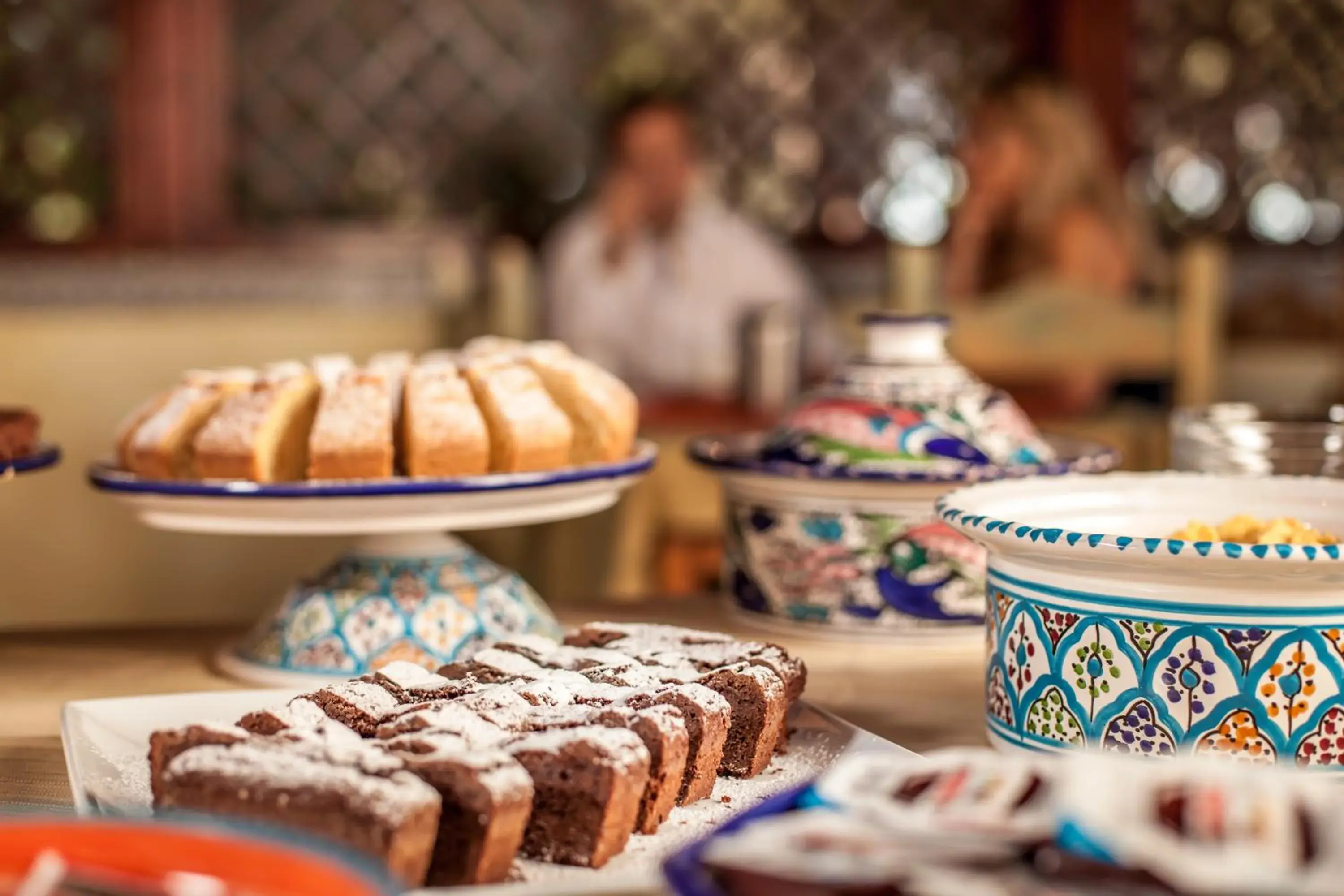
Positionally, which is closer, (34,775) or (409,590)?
(34,775)

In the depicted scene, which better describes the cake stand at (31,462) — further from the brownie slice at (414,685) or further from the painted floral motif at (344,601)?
the brownie slice at (414,685)

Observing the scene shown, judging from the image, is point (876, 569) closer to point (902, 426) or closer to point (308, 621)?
point (902, 426)

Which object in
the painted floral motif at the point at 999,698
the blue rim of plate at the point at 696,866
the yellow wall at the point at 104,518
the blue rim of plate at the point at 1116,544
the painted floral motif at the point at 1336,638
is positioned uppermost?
the blue rim of plate at the point at 1116,544

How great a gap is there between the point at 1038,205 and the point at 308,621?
10.2 ft

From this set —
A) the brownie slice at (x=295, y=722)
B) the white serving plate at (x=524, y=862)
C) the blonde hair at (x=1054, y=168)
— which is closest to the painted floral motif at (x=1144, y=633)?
the white serving plate at (x=524, y=862)

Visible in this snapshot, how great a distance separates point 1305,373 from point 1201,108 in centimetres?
133

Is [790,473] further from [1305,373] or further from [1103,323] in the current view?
[1305,373]

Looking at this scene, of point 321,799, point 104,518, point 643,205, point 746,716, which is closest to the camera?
point 321,799

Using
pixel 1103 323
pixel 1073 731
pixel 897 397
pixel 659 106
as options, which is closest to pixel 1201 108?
pixel 659 106

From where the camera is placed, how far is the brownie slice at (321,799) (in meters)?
0.56

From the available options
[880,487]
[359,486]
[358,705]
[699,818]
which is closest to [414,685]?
[358,705]

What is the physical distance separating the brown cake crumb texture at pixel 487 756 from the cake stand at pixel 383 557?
21 centimetres

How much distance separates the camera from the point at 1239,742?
717 mm

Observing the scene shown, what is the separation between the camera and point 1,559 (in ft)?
9.43
